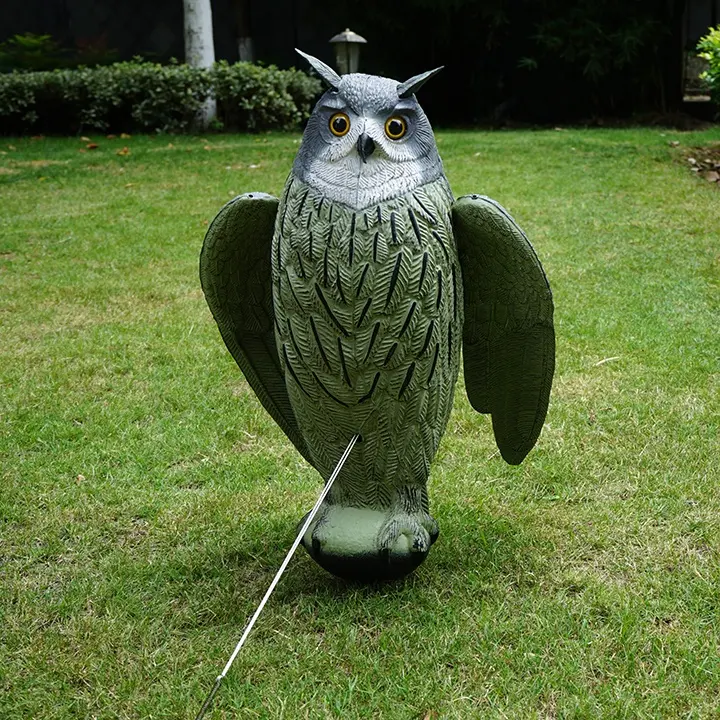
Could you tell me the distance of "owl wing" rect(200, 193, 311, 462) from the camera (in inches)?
115

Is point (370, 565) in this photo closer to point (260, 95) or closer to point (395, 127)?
point (395, 127)

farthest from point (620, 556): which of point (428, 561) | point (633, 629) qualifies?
point (428, 561)

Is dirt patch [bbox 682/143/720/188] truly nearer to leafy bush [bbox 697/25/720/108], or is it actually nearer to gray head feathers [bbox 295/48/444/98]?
leafy bush [bbox 697/25/720/108]

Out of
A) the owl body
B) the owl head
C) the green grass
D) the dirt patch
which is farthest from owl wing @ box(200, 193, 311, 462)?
the dirt patch

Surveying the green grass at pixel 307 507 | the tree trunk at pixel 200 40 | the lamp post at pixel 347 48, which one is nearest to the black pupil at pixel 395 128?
the green grass at pixel 307 507

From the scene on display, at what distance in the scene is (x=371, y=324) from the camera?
2678 millimetres

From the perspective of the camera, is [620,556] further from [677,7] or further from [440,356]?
[677,7]

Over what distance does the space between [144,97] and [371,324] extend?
10685 mm

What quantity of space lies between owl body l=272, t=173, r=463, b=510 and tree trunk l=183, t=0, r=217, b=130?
1026 cm

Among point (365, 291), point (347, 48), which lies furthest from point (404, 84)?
point (347, 48)

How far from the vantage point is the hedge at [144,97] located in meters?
12.2

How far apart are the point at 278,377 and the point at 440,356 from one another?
70 centimetres

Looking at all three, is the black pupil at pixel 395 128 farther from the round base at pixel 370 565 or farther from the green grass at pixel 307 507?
the green grass at pixel 307 507

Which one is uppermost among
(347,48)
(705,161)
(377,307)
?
(347,48)
